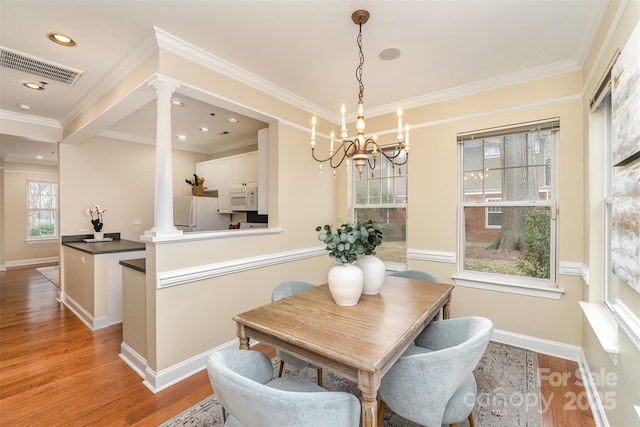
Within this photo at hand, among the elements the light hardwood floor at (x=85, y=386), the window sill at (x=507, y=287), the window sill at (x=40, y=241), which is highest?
the window sill at (x=40, y=241)

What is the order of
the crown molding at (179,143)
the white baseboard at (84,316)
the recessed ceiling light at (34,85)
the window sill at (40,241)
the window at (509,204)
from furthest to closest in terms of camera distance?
the window sill at (40,241) → the crown molding at (179,143) → the white baseboard at (84,316) → the recessed ceiling light at (34,85) → the window at (509,204)

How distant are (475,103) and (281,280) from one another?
2884mm

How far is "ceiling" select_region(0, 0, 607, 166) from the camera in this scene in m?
1.86

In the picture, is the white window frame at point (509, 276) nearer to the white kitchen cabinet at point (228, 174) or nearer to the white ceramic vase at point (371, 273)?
the white ceramic vase at point (371, 273)

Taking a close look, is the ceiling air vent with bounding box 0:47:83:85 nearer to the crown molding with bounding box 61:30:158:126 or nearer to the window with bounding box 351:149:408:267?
the crown molding with bounding box 61:30:158:126

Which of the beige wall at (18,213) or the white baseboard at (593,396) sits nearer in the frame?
the white baseboard at (593,396)

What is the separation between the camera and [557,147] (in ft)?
8.66

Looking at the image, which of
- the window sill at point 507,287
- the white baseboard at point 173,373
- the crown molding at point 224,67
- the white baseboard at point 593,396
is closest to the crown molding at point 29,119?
the crown molding at point 224,67

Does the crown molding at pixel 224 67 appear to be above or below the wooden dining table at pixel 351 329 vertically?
above

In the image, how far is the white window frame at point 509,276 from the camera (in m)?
2.66

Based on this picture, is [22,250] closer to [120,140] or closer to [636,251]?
[120,140]

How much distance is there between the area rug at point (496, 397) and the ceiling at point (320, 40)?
2.54m

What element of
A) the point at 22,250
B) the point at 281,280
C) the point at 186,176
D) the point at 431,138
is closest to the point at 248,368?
the point at 281,280

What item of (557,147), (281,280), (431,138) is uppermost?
(431,138)
